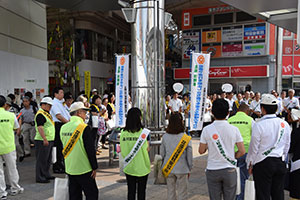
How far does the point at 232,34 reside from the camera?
71.8 ft

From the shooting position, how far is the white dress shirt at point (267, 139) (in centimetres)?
367

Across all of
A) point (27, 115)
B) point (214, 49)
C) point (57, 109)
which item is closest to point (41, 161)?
point (57, 109)

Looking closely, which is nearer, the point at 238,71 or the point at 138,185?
the point at 138,185

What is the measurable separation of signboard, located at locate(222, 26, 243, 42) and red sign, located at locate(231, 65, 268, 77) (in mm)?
2259

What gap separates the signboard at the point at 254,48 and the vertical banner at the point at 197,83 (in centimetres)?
Answer: 1492

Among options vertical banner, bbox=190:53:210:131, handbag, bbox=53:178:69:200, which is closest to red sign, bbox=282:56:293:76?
vertical banner, bbox=190:53:210:131

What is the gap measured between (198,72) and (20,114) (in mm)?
5416

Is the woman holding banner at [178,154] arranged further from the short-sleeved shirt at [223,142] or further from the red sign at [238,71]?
the red sign at [238,71]

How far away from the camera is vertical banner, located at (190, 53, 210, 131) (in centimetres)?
780

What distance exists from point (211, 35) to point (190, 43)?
1748 millimetres

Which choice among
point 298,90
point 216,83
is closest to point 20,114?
point 216,83

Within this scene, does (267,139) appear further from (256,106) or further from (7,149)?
(256,106)

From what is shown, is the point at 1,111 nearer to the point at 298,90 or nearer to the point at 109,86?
the point at 298,90

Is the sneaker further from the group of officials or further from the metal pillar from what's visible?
the metal pillar
